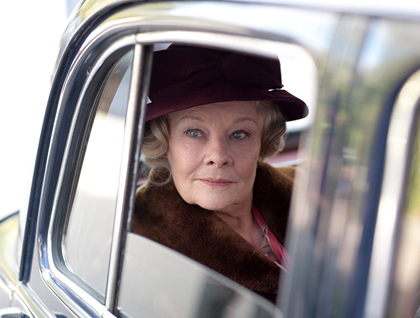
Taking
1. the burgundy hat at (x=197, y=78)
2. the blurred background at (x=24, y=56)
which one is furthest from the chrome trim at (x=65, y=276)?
the blurred background at (x=24, y=56)

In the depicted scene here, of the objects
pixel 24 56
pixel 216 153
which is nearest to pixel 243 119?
pixel 216 153

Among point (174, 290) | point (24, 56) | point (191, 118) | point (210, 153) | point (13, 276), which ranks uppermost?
point (24, 56)

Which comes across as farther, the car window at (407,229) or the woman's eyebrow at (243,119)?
the woman's eyebrow at (243,119)

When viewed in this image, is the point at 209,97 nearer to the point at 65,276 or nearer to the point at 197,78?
the point at 197,78

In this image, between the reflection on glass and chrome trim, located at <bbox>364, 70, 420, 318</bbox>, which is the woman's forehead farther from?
chrome trim, located at <bbox>364, 70, 420, 318</bbox>

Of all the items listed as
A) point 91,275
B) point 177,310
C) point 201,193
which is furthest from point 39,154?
point 177,310

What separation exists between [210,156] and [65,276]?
0.60 metres

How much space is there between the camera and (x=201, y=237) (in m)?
1.54

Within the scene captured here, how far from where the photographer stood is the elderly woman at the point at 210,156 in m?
1.51

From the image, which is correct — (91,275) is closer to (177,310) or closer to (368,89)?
(177,310)

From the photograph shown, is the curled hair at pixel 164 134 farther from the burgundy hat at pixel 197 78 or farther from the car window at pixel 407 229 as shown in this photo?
the car window at pixel 407 229

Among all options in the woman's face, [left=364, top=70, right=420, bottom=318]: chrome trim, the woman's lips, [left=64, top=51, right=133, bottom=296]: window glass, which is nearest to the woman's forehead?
the woman's face

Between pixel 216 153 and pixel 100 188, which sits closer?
pixel 100 188

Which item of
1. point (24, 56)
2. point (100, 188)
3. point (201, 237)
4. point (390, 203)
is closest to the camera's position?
point (390, 203)
